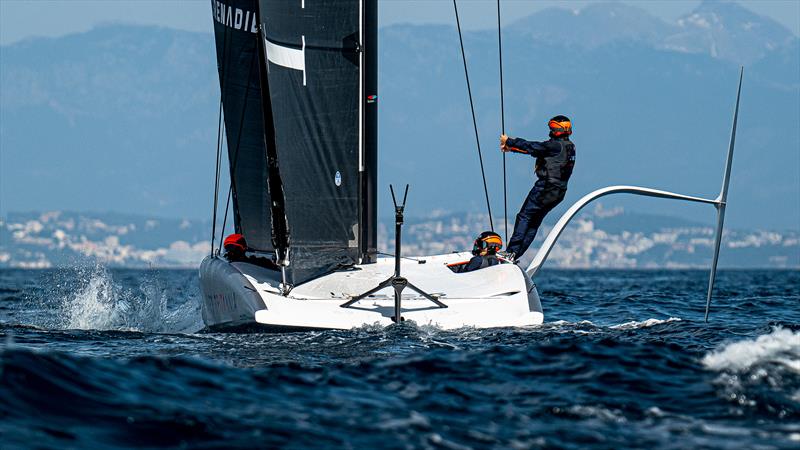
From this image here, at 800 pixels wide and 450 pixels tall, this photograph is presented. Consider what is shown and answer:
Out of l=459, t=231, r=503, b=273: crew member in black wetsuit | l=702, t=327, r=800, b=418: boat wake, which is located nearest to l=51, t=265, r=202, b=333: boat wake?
l=459, t=231, r=503, b=273: crew member in black wetsuit

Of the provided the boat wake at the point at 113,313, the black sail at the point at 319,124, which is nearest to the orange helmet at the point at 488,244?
the black sail at the point at 319,124

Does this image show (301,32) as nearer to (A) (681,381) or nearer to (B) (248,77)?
(B) (248,77)

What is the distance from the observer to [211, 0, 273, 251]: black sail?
15750 millimetres

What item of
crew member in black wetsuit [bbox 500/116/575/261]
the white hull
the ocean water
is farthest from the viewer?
crew member in black wetsuit [bbox 500/116/575/261]

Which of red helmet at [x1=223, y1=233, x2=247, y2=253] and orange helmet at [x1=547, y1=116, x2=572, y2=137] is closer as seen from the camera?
orange helmet at [x1=547, y1=116, x2=572, y2=137]

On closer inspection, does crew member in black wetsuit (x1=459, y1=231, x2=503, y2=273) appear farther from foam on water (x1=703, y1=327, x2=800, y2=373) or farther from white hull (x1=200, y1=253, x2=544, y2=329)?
foam on water (x1=703, y1=327, x2=800, y2=373)

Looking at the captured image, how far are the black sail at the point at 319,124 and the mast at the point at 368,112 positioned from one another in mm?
35

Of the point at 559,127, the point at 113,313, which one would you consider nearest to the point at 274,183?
the point at 559,127

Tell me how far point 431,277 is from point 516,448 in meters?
7.25

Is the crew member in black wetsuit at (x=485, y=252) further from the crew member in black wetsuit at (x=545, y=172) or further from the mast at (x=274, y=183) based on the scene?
the mast at (x=274, y=183)

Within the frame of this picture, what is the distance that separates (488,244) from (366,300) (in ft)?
7.38

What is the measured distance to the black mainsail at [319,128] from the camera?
13.2 metres

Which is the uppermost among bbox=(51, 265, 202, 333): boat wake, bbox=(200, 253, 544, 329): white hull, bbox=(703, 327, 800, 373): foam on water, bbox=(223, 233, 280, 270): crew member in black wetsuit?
bbox=(223, 233, 280, 270): crew member in black wetsuit

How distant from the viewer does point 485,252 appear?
46.5 ft
